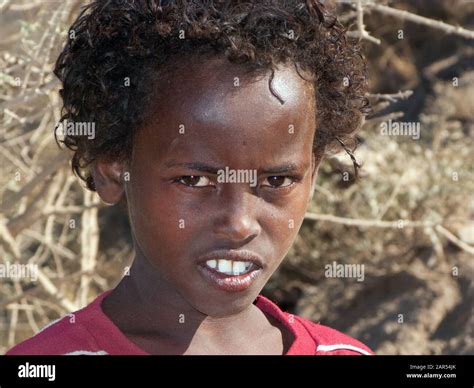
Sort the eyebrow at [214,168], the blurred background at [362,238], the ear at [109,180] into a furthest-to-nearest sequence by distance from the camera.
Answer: the blurred background at [362,238] < the ear at [109,180] < the eyebrow at [214,168]

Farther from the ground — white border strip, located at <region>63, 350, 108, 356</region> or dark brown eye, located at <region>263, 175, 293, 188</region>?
dark brown eye, located at <region>263, 175, 293, 188</region>

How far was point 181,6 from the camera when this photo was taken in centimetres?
150

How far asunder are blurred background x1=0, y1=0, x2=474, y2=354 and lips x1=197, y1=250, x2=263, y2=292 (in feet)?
5.14

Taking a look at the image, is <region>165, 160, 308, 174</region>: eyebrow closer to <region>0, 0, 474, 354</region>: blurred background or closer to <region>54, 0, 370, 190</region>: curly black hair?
<region>54, 0, 370, 190</region>: curly black hair

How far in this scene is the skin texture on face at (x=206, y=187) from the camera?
142 cm

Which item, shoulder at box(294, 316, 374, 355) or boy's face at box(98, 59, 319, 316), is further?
shoulder at box(294, 316, 374, 355)

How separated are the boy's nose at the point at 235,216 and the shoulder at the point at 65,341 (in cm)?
29

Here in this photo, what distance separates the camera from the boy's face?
1413 mm

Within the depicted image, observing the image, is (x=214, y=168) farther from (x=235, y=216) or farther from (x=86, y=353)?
(x=86, y=353)

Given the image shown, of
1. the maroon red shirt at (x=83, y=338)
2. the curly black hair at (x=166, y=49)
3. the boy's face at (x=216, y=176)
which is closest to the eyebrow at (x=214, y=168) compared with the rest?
the boy's face at (x=216, y=176)

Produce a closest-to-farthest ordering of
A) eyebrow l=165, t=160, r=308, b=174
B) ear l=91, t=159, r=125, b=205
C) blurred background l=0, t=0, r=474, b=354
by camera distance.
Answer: eyebrow l=165, t=160, r=308, b=174, ear l=91, t=159, r=125, b=205, blurred background l=0, t=0, r=474, b=354

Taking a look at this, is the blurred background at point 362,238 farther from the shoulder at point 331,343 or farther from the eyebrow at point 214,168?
the eyebrow at point 214,168

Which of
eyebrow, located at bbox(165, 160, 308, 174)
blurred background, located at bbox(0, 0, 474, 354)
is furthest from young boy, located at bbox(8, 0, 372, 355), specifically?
blurred background, located at bbox(0, 0, 474, 354)
